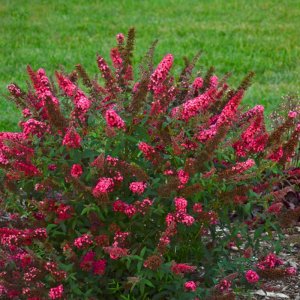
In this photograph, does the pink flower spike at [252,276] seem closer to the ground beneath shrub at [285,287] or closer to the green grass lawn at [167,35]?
the ground beneath shrub at [285,287]

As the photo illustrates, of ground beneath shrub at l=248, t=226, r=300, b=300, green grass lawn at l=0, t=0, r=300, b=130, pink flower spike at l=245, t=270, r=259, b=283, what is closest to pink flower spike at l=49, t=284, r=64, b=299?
pink flower spike at l=245, t=270, r=259, b=283

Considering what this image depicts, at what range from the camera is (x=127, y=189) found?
392 centimetres

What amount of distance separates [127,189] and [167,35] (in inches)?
347

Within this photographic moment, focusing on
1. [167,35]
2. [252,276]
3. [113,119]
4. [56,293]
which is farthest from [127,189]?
[167,35]

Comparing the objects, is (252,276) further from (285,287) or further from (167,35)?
(167,35)

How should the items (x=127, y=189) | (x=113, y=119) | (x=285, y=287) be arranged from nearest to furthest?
(x=113, y=119) → (x=127, y=189) → (x=285, y=287)

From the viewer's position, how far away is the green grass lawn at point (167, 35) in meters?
10.4

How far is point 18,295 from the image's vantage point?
3.91m

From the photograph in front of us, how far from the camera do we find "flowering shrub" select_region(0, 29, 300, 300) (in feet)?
12.1

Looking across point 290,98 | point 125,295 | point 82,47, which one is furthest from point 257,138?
point 82,47

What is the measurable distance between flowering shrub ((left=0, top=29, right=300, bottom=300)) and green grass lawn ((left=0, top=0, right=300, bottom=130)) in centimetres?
443

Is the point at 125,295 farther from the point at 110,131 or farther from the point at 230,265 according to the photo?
the point at 110,131

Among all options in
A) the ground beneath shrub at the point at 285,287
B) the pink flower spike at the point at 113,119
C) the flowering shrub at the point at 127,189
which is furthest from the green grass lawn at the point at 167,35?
the pink flower spike at the point at 113,119

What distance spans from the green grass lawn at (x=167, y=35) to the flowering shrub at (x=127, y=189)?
443 centimetres
